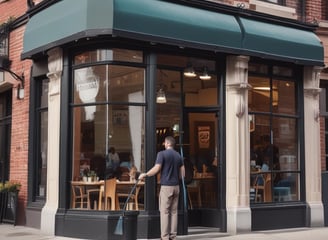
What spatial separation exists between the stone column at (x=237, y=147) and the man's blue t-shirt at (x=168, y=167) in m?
2.22

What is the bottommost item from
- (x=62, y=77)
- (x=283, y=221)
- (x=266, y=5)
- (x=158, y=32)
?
(x=283, y=221)

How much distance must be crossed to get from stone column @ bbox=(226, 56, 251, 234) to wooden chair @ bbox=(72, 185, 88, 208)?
3.07 metres

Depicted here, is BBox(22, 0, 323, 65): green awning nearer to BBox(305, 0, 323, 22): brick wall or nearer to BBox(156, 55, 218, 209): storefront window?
BBox(156, 55, 218, 209): storefront window

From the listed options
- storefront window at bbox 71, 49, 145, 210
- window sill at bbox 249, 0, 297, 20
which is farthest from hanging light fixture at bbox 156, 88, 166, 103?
window sill at bbox 249, 0, 297, 20

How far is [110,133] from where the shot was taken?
37.1ft

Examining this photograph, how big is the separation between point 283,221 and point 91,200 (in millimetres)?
4649

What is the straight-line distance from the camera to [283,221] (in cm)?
1323

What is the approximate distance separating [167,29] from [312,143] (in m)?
5.06

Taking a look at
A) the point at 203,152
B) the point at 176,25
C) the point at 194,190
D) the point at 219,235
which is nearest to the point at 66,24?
the point at 176,25

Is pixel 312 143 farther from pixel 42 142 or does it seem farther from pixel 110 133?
pixel 42 142

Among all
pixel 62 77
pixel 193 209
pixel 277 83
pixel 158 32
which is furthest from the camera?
pixel 277 83

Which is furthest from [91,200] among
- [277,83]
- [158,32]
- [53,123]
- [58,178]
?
[277,83]

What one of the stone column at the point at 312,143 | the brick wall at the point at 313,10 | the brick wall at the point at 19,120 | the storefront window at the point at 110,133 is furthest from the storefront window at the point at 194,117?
the brick wall at the point at 313,10

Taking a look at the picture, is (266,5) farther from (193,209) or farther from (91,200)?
(91,200)
